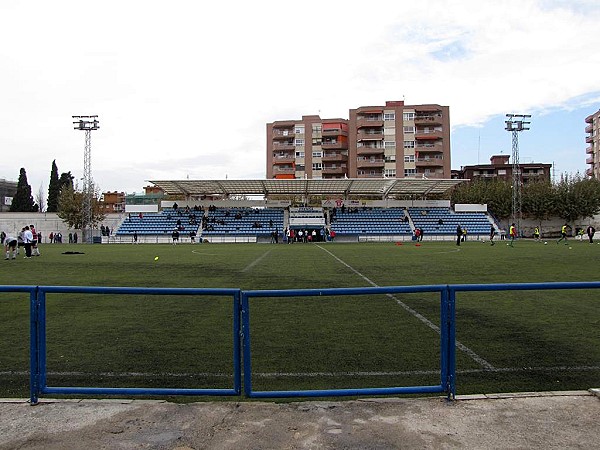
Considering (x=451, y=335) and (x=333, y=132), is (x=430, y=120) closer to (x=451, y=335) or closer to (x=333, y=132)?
(x=333, y=132)

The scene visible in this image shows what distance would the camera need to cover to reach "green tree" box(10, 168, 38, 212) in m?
80.7

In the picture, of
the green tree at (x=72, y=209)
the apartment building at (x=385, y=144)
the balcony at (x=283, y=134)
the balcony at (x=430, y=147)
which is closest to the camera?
the green tree at (x=72, y=209)

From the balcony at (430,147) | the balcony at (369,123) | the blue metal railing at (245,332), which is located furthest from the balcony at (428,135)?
the blue metal railing at (245,332)

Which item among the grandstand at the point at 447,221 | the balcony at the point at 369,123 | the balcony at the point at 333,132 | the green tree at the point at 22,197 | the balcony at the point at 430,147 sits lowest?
the grandstand at the point at 447,221

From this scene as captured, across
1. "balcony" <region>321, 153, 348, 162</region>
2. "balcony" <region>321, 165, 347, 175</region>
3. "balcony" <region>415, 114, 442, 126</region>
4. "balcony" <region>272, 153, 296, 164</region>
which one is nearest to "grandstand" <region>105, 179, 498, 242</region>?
"balcony" <region>321, 165, 347, 175</region>

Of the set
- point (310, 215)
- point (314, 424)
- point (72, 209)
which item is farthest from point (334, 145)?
point (314, 424)

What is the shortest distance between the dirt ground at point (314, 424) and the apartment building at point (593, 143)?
105594 millimetres

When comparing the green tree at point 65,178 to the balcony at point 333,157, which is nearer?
the balcony at point 333,157

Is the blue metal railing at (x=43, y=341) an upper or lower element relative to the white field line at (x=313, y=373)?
upper

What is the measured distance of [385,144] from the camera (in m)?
82.5

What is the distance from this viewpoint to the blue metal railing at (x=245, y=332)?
A: 4699 millimetres

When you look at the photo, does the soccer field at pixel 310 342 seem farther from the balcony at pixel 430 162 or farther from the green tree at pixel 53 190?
the green tree at pixel 53 190

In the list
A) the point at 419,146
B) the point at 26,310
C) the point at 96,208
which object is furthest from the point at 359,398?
the point at 419,146

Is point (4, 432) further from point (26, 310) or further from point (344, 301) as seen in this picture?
point (344, 301)
